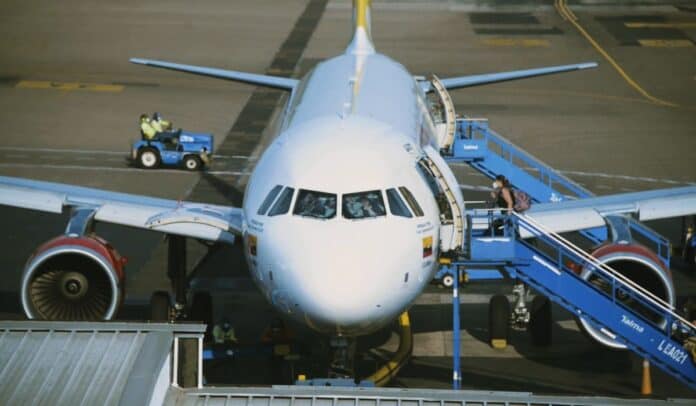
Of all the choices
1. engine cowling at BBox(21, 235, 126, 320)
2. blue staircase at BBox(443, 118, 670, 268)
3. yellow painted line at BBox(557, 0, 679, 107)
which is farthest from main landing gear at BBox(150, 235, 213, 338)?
yellow painted line at BBox(557, 0, 679, 107)

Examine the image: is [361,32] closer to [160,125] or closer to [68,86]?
[160,125]

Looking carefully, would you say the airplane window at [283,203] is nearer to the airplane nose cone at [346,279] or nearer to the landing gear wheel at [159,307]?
the airplane nose cone at [346,279]

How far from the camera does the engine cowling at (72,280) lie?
2702cm

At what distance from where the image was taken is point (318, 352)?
1120 inches

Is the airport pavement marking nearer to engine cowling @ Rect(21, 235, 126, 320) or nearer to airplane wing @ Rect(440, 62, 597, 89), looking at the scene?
airplane wing @ Rect(440, 62, 597, 89)

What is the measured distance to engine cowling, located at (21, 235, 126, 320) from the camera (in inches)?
1064

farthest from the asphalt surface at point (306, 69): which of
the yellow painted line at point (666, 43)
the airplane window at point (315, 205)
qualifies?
the airplane window at point (315, 205)

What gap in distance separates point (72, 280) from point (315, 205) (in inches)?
273

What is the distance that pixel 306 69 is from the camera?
60.2 meters

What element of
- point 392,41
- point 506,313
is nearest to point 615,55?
point 392,41

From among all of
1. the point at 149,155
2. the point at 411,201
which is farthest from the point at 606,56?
the point at 411,201

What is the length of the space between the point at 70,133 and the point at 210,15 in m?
24.9

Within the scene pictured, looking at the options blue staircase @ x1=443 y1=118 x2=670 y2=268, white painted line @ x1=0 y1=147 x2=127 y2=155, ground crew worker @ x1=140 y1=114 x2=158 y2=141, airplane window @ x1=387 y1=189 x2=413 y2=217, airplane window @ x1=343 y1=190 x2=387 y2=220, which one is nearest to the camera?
airplane window @ x1=343 y1=190 x2=387 y2=220

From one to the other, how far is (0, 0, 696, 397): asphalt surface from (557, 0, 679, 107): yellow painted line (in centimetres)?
17
